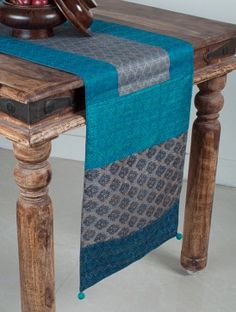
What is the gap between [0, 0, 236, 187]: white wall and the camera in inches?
92.0

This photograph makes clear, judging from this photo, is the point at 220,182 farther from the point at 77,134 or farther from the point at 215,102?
the point at 215,102

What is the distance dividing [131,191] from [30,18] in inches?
18.1

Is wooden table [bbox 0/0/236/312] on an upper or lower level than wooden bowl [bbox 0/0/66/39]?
lower

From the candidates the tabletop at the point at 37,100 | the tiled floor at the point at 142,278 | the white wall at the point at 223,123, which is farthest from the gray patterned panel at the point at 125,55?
the white wall at the point at 223,123

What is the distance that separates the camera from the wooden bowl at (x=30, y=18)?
148 cm

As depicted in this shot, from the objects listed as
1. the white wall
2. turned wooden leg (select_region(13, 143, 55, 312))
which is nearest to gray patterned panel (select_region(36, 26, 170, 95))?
turned wooden leg (select_region(13, 143, 55, 312))

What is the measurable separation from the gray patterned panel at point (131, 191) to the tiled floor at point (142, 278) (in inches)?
11.7

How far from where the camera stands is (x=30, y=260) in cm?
142

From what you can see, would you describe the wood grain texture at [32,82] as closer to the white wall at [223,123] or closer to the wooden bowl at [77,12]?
the wooden bowl at [77,12]

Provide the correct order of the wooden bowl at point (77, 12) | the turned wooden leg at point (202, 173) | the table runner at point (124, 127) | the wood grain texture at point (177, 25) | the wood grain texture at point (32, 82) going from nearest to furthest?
the wood grain texture at point (32, 82) < the table runner at point (124, 127) < the wooden bowl at point (77, 12) < the wood grain texture at point (177, 25) < the turned wooden leg at point (202, 173)

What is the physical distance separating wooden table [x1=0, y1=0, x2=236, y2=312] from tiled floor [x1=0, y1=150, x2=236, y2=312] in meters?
0.13

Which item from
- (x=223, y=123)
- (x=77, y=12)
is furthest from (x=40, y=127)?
(x=223, y=123)

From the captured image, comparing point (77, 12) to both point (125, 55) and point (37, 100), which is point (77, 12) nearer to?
point (125, 55)

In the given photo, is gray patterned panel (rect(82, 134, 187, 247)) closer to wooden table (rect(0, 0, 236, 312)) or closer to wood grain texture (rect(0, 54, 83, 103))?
wooden table (rect(0, 0, 236, 312))
